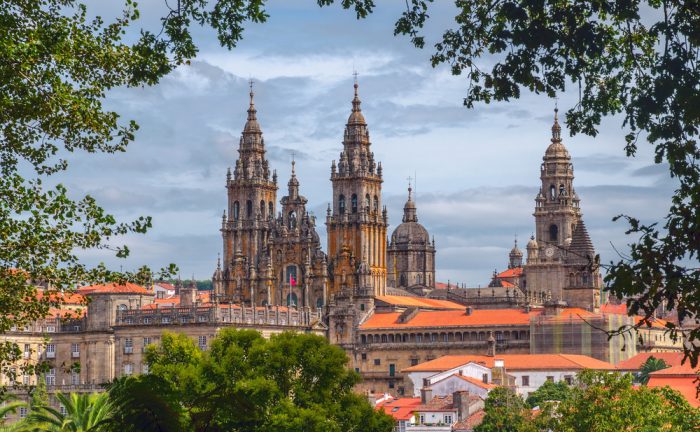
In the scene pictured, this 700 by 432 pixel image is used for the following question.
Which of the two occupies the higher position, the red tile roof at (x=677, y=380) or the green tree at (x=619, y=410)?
the red tile roof at (x=677, y=380)

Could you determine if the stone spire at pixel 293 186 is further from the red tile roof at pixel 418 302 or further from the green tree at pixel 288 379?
the green tree at pixel 288 379

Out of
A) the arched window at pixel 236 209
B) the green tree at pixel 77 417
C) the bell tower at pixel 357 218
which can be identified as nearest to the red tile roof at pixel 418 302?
the bell tower at pixel 357 218

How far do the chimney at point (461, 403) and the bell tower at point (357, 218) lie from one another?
4368 centimetres

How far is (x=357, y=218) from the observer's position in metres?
164

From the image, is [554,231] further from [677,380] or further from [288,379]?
[288,379]

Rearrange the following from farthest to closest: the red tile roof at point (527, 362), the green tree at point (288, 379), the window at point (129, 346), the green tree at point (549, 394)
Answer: the window at point (129, 346)
the red tile roof at point (527, 362)
the green tree at point (549, 394)
the green tree at point (288, 379)

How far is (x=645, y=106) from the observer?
23531 mm

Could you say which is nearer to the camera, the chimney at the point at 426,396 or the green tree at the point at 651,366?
the chimney at the point at 426,396

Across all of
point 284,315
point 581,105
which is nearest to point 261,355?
point 581,105

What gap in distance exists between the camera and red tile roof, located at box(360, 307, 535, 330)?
151 meters

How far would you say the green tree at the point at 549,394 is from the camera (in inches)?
4592

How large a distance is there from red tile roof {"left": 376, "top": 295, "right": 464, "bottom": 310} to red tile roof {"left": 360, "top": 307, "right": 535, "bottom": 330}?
348cm

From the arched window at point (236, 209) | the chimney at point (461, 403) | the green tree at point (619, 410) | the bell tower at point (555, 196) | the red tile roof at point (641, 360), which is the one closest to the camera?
the green tree at point (619, 410)

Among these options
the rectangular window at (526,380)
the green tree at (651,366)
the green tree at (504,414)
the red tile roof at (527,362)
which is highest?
the red tile roof at (527,362)
